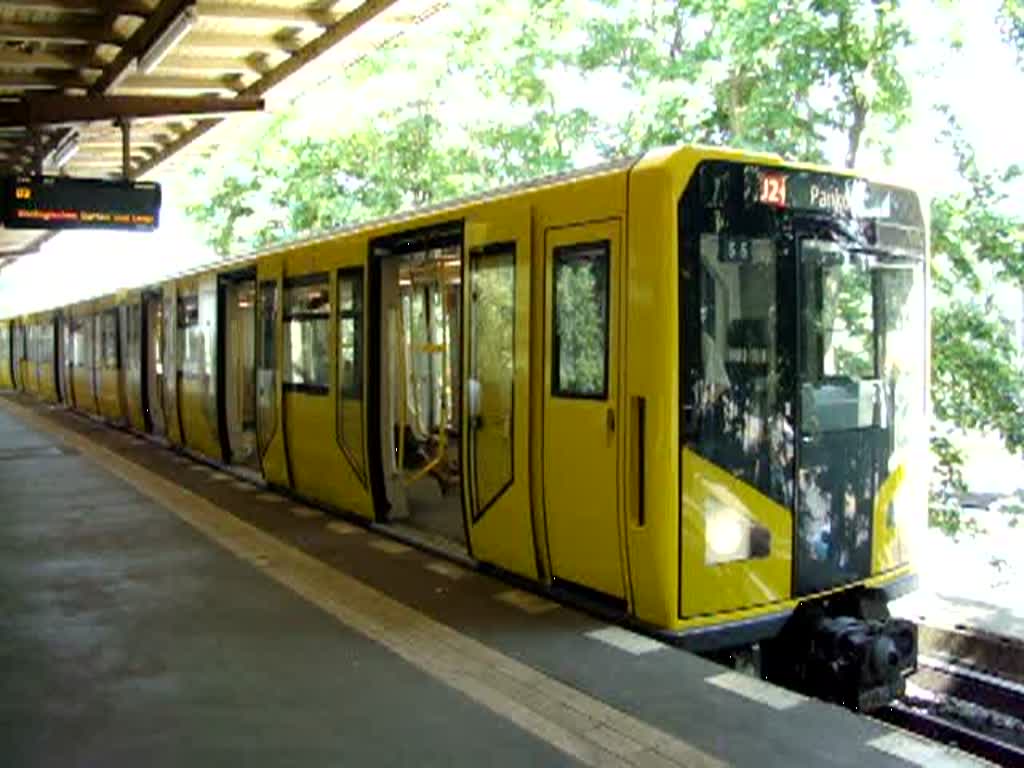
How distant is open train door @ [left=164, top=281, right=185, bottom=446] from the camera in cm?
1406

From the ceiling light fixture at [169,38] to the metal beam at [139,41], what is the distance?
52mm

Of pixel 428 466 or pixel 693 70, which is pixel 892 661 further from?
pixel 693 70

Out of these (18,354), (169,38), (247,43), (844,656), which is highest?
(247,43)

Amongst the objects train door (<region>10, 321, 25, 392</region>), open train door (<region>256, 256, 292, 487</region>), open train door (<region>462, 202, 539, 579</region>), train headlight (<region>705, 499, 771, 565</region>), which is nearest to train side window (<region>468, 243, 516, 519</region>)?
open train door (<region>462, 202, 539, 579</region>)

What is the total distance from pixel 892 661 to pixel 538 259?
2898 millimetres

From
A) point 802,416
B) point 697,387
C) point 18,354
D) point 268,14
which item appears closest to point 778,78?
point 268,14

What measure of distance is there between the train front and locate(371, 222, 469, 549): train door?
2089 mm

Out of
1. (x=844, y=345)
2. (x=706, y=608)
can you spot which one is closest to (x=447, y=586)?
(x=706, y=608)

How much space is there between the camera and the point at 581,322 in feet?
19.4

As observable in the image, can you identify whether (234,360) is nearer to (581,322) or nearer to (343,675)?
(581,322)

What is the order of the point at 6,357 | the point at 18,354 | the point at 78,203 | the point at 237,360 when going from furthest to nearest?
1. the point at 6,357
2. the point at 18,354
3. the point at 237,360
4. the point at 78,203

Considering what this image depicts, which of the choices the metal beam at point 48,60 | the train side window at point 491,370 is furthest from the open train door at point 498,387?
the metal beam at point 48,60

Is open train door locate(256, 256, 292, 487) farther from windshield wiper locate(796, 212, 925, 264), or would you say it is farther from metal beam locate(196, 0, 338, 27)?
windshield wiper locate(796, 212, 925, 264)

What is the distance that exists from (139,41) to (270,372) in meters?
3.20
